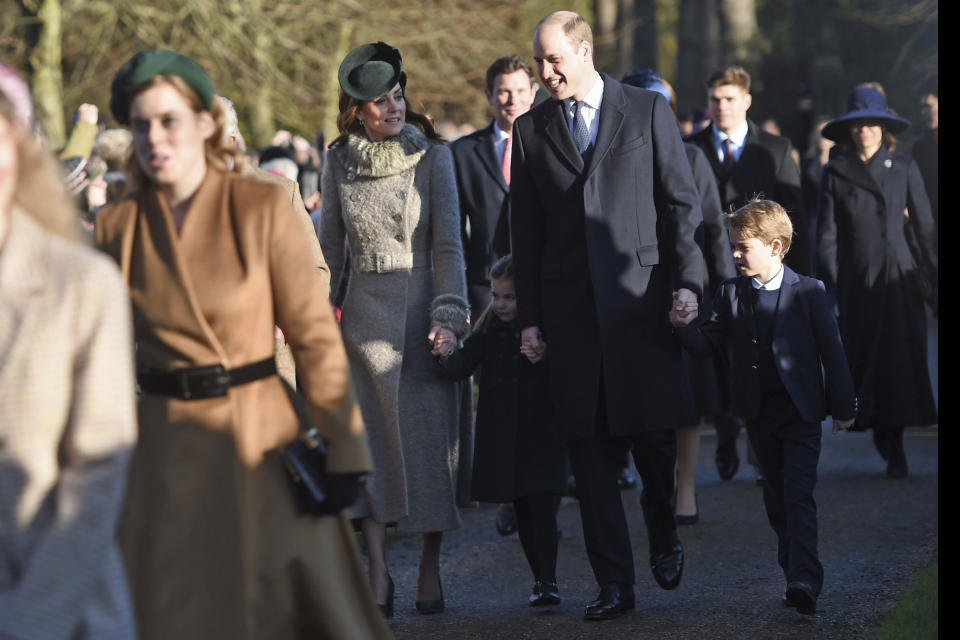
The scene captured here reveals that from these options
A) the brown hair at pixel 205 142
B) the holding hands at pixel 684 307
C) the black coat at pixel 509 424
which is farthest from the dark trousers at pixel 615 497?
the brown hair at pixel 205 142

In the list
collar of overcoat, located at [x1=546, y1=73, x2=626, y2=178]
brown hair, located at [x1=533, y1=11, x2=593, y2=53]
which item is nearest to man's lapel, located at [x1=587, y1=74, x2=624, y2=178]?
collar of overcoat, located at [x1=546, y1=73, x2=626, y2=178]

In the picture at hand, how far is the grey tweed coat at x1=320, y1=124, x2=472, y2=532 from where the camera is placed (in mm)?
6773

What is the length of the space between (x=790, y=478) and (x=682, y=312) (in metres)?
0.78

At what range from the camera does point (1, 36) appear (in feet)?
61.8

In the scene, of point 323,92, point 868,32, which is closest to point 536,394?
point 323,92

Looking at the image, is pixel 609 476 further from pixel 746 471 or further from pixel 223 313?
pixel 746 471

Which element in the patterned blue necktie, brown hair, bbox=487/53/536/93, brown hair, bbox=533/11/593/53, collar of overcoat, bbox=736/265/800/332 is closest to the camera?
brown hair, bbox=533/11/593/53

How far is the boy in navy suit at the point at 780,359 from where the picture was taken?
6328 millimetres

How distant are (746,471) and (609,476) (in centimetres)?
403

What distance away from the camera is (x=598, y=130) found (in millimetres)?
6402

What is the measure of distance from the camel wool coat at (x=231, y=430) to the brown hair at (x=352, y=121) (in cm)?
275

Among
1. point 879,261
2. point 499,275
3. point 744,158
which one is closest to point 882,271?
point 879,261

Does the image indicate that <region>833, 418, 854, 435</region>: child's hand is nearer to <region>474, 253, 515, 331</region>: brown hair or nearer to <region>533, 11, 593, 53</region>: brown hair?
<region>474, 253, 515, 331</region>: brown hair

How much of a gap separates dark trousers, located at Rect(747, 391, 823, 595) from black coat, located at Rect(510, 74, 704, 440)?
13.9 inches
